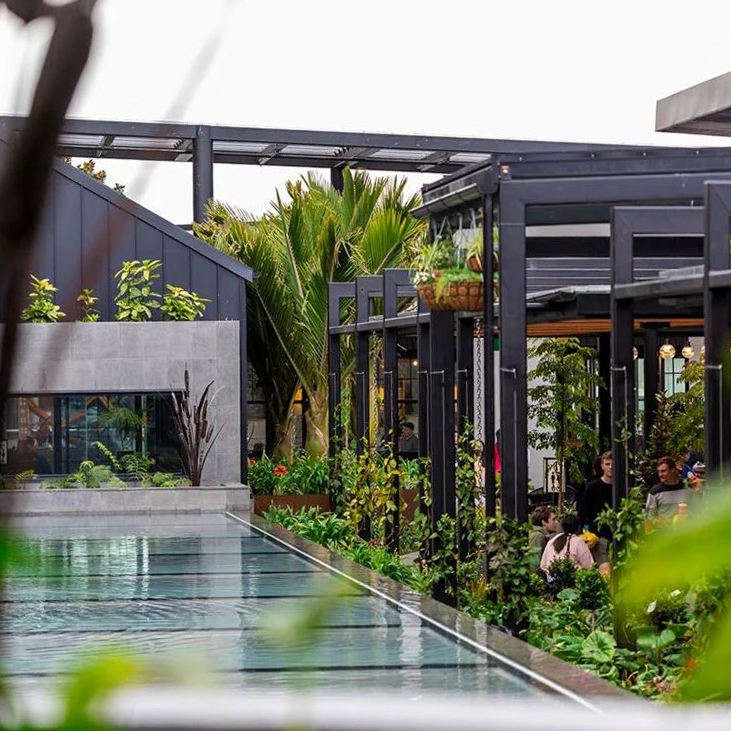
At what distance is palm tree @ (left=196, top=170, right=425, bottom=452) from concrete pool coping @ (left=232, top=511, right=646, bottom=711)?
34.3ft

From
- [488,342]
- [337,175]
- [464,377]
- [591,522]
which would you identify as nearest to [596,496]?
[591,522]

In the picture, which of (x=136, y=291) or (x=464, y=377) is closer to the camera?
(x=464, y=377)

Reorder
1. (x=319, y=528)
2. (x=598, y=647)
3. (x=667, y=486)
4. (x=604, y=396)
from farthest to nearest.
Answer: (x=604, y=396) < (x=319, y=528) < (x=667, y=486) < (x=598, y=647)

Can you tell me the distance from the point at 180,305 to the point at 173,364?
90cm

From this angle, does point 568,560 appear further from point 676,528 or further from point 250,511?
point 676,528

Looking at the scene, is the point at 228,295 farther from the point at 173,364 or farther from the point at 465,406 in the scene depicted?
the point at 465,406

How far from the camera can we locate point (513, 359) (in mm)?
9500

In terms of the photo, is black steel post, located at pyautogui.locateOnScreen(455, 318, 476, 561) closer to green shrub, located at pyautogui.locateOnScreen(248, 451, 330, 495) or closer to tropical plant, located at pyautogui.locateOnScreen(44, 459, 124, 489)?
tropical plant, located at pyautogui.locateOnScreen(44, 459, 124, 489)

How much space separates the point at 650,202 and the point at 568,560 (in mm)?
2898

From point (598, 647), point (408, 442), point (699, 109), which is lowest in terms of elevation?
point (598, 647)

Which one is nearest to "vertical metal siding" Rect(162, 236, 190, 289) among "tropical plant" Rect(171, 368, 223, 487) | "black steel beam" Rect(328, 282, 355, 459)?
"tropical plant" Rect(171, 368, 223, 487)

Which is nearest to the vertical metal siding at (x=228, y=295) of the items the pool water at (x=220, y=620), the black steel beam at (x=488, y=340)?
the pool water at (x=220, y=620)

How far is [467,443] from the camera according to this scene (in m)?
11.1

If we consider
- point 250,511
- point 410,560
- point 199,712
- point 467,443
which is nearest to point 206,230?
point 250,511
